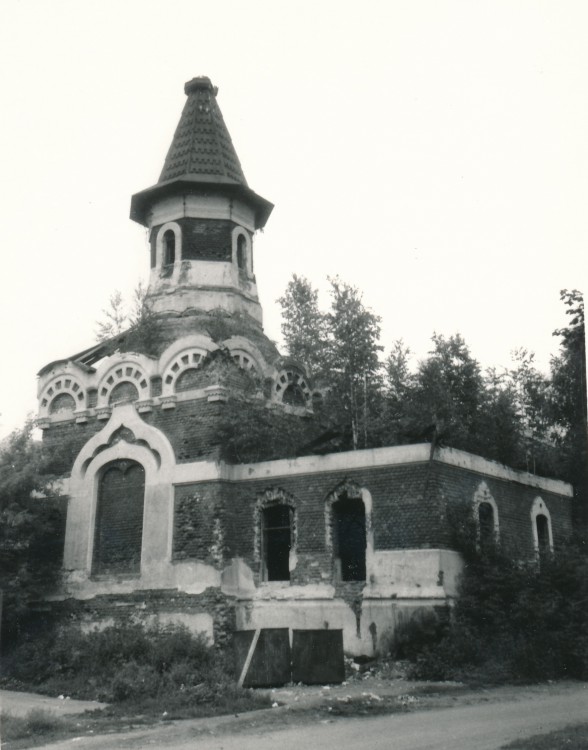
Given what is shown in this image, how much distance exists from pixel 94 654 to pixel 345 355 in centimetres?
1158

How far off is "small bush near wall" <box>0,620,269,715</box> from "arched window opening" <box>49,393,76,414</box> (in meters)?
5.16

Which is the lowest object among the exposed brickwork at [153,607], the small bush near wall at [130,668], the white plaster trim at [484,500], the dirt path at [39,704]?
the dirt path at [39,704]

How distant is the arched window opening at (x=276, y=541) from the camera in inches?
714

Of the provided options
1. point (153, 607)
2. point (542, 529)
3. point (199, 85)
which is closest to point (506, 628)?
point (542, 529)

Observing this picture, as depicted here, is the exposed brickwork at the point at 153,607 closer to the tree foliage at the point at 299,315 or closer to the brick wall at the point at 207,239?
the brick wall at the point at 207,239

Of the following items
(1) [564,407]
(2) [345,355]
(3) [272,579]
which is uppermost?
(2) [345,355]

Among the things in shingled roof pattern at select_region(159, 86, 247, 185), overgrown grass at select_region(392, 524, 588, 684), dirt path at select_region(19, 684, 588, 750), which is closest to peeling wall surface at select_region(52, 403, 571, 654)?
overgrown grass at select_region(392, 524, 588, 684)

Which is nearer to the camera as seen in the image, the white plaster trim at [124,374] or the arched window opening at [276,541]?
the arched window opening at [276,541]

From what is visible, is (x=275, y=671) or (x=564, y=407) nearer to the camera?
(x=275, y=671)

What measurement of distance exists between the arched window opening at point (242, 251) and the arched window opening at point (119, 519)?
623cm

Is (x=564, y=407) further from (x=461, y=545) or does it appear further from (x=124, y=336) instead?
(x=124, y=336)

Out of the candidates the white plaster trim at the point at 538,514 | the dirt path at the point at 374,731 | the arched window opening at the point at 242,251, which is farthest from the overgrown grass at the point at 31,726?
the arched window opening at the point at 242,251

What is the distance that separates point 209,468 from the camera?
1820cm

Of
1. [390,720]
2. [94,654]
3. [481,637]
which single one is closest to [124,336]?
[94,654]
